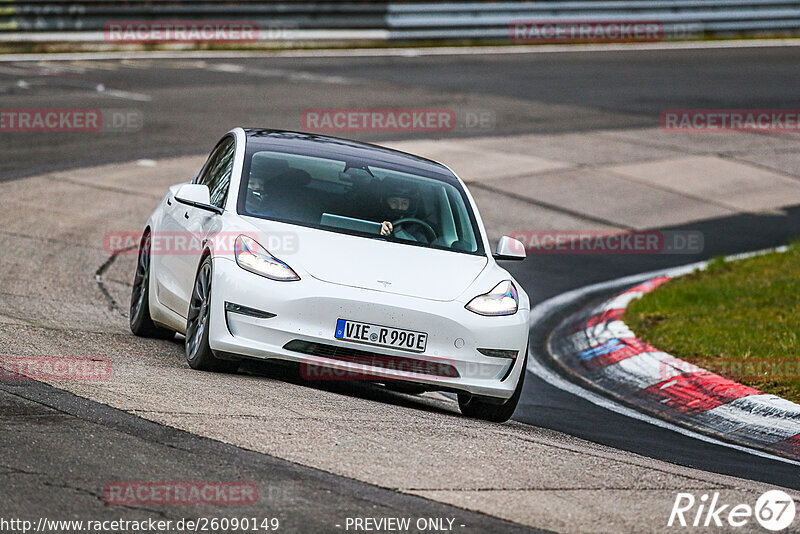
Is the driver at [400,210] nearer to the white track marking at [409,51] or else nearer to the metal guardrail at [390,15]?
the white track marking at [409,51]

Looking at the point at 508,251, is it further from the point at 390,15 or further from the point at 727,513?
the point at 390,15

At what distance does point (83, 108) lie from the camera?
1991 centimetres

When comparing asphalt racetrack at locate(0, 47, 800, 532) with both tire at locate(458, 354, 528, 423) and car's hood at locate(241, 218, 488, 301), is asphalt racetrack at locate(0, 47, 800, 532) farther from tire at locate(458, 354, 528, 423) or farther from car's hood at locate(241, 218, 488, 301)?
car's hood at locate(241, 218, 488, 301)

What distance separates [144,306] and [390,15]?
75.4ft

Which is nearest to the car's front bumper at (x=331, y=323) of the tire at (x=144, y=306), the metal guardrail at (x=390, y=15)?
the tire at (x=144, y=306)

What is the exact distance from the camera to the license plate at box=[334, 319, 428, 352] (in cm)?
736

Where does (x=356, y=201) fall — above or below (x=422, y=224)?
above

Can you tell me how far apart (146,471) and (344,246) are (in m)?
2.72

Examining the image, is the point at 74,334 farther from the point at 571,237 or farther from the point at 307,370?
the point at 571,237

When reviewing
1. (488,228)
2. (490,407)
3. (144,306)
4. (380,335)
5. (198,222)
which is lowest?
(488,228)

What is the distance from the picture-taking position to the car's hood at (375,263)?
7.52 metres

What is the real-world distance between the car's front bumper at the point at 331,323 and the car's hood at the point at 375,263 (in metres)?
0.08

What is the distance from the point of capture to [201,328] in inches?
303

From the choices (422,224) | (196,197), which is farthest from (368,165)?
(196,197)
